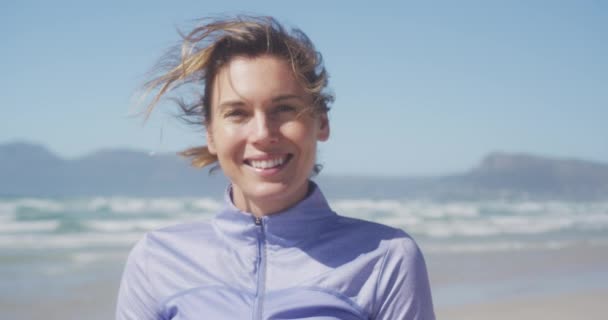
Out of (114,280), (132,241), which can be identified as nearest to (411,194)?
(132,241)

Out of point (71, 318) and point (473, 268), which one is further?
point (473, 268)

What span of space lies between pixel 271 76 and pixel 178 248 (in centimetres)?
63

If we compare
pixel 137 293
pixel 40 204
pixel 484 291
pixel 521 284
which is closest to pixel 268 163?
pixel 137 293

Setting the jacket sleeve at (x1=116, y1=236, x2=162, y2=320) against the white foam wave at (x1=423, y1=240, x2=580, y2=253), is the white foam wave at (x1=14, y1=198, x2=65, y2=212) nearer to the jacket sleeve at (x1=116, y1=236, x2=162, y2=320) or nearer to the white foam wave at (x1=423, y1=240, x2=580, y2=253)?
the white foam wave at (x1=423, y1=240, x2=580, y2=253)

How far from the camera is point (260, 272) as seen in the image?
228 cm

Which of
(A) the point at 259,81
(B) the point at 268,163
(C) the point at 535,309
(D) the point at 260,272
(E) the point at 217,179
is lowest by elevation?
(E) the point at 217,179

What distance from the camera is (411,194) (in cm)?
3525

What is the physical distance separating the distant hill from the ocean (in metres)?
8.83

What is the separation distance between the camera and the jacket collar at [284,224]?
92.2 inches

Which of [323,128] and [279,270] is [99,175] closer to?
[323,128]

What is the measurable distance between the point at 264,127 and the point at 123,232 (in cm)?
1410

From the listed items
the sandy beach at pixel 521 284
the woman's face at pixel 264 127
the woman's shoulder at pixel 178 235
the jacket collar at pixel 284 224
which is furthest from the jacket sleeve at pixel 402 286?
the sandy beach at pixel 521 284

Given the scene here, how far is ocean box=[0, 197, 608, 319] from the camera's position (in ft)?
28.3

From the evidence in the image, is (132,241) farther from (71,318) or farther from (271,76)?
(271,76)
